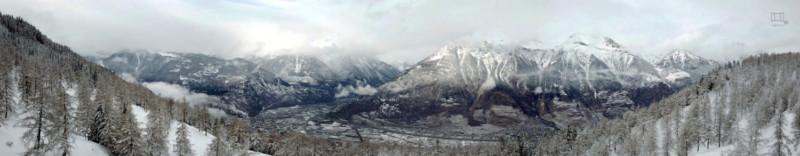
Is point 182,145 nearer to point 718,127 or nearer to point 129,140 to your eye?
point 129,140

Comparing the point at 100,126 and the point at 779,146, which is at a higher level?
the point at 100,126

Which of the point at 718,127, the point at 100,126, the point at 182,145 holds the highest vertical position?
the point at 100,126

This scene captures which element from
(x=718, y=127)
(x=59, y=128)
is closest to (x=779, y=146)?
(x=718, y=127)

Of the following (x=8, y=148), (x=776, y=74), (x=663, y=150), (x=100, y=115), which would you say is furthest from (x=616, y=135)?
(x=8, y=148)

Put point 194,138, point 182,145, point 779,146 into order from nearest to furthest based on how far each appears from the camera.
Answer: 1. point 182,145
2. point 779,146
3. point 194,138

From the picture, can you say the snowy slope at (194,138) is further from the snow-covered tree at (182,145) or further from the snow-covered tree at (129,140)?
the snow-covered tree at (129,140)

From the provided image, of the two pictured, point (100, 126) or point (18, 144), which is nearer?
point (18, 144)

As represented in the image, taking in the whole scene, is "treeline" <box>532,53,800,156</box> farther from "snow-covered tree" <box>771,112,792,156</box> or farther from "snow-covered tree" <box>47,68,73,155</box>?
"snow-covered tree" <box>47,68,73,155</box>

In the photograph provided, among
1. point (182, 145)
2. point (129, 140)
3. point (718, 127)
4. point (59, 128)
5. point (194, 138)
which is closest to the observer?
point (59, 128)
